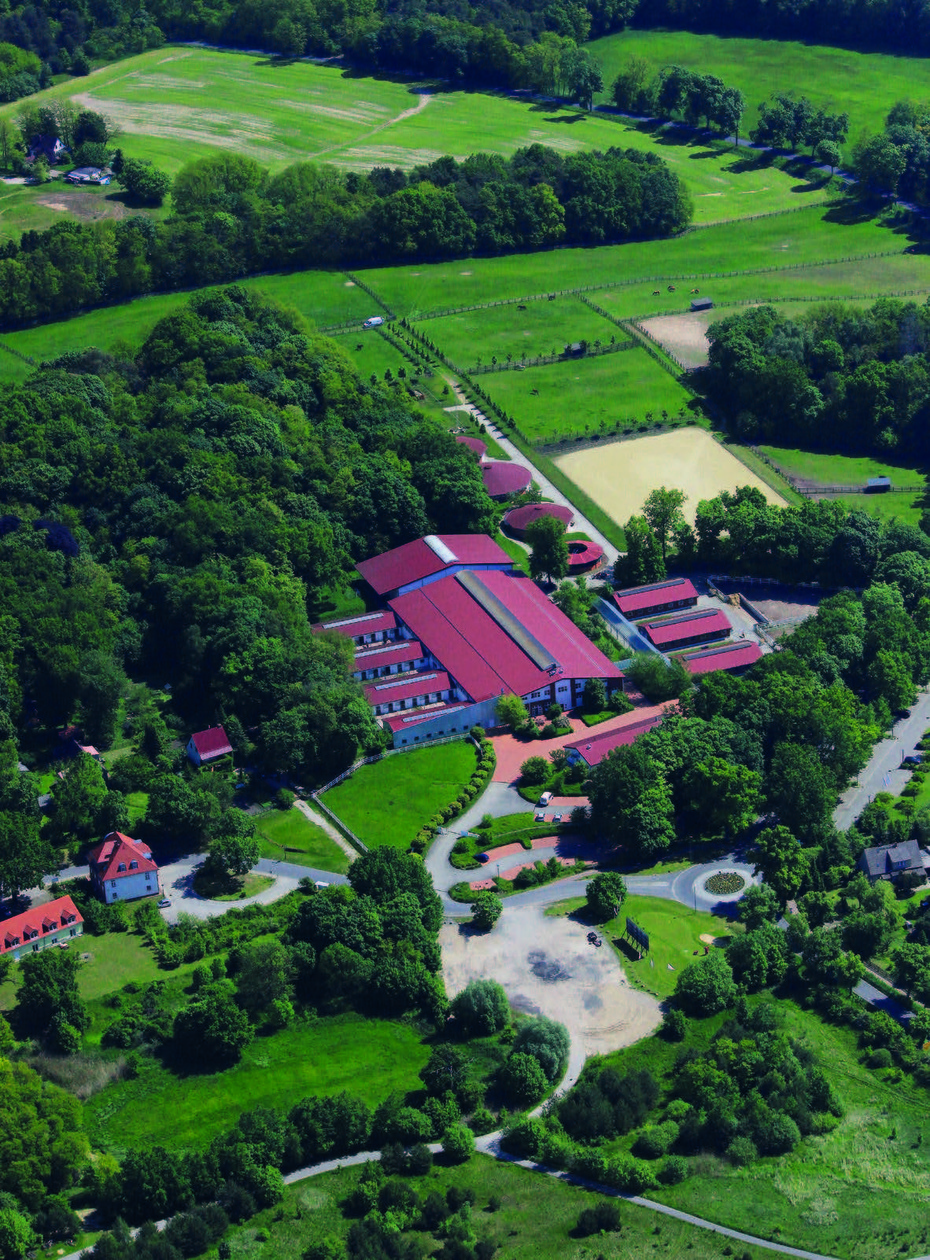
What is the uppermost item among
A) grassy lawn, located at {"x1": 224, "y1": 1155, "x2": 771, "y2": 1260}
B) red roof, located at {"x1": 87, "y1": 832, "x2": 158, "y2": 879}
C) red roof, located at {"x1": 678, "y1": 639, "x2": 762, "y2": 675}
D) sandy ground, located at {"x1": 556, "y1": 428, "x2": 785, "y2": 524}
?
sandy ground, located at {"x1": 556, "y1": 428, "x2": 785, "y2": 524}

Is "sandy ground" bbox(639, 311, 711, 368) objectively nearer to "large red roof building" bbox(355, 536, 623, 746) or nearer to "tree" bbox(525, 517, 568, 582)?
"tree" bbox(525, 517, 568, 582)

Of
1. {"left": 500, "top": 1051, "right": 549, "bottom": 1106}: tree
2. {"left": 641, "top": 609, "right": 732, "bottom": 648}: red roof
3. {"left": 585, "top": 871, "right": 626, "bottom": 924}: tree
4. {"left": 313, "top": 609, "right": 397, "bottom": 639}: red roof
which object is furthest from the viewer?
{"left": 313, "top": 609, "right": 397, "bottom": 639}: red roof

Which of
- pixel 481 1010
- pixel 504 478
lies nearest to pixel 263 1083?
pixel 481 1010

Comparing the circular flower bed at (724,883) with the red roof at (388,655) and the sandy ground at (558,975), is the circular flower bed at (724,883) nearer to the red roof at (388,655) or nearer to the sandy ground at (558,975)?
the sandy ground at (558,975)

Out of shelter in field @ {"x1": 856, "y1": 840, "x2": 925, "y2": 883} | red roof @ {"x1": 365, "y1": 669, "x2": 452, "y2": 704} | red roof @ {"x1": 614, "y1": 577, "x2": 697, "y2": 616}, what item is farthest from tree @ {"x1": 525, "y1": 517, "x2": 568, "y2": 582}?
shelter in field @ {"x1": 856, "y1": 840, "x2": 925, "y2": 883}

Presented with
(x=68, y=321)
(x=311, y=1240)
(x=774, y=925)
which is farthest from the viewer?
(x=68, y=321)

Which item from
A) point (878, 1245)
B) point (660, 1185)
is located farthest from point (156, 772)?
point (878, 1245)

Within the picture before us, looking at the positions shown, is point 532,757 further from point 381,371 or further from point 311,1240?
point 381,371
